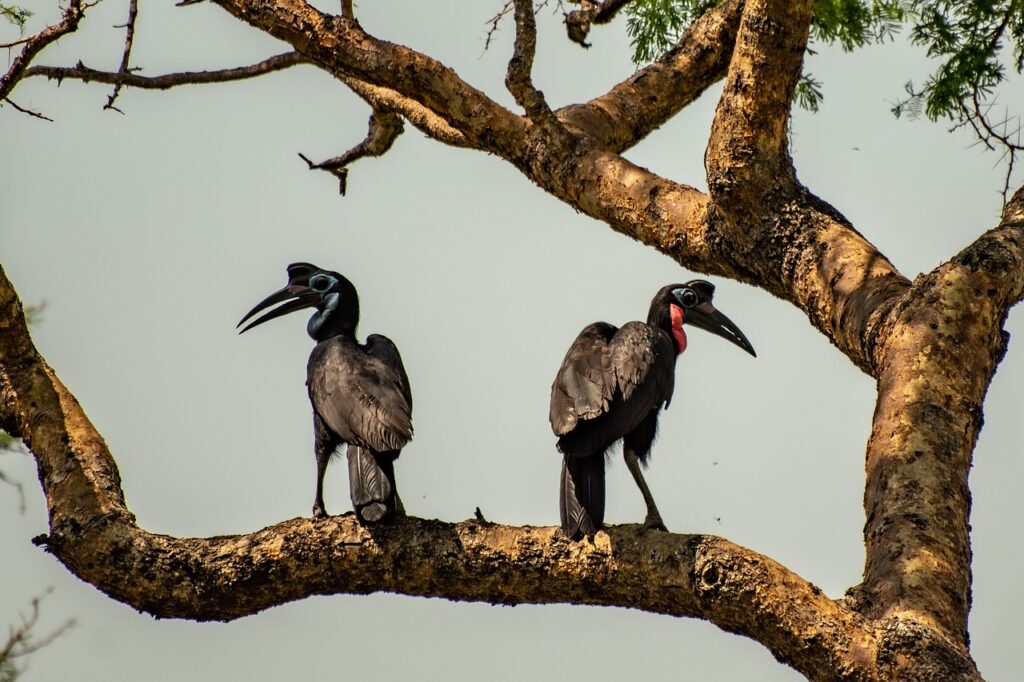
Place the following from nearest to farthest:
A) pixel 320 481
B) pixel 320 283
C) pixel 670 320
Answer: pixel 320 481, pixel 670 320, pixel 320 283

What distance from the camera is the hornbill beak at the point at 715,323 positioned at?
26.7 ft

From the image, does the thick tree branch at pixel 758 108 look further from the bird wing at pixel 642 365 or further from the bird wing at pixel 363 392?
the bird wing at pixel 363 392

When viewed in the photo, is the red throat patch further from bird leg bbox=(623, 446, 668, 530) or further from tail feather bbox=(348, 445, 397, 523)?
tail feather bbox=(348, 445, 397, 523)

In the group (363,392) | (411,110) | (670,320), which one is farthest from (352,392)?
(411,110)

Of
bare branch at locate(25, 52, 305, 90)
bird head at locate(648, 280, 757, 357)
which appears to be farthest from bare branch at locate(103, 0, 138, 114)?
bird head at locate(648, 280, 757, 357)

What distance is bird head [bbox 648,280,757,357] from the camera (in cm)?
794

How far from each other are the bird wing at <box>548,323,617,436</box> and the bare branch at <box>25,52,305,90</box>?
3049mm

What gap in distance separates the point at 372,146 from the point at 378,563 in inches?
175

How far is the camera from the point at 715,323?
323 inches

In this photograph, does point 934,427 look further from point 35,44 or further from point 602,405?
point 35,44

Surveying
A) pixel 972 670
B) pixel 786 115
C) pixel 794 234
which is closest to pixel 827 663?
pixel 972 670

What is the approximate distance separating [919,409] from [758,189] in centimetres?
159

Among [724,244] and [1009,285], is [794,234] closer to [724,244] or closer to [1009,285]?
[724,244]

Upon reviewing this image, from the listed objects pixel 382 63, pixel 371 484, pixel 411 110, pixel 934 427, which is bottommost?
pixel 371 484
